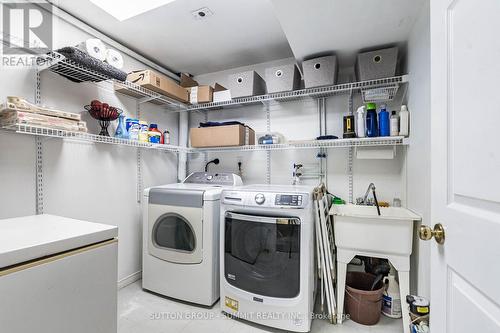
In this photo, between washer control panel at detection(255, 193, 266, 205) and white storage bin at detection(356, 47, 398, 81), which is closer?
washer control panel at detection(255, 193, 266, 205)

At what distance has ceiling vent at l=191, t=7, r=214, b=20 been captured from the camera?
6.03 feet

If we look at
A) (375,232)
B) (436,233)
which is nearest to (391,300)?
(375,232)

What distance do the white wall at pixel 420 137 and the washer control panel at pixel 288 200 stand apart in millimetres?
797

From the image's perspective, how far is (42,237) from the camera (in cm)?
93

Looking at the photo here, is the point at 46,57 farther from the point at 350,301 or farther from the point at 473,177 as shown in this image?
the point at 350,301

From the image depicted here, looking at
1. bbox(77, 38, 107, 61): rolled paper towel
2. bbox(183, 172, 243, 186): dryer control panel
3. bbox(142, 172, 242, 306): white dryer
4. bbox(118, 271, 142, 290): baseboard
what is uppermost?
bbox(77, 38, 107, 61): rolled paper towel

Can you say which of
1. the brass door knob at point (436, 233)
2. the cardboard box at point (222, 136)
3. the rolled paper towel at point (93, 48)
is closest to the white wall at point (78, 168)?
the rolled paper towel at point (93, 48)

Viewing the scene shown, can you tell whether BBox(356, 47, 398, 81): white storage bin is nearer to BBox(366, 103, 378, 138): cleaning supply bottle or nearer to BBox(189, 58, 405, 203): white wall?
BBox(366, 103, 378, 138): cleaning supply bottle

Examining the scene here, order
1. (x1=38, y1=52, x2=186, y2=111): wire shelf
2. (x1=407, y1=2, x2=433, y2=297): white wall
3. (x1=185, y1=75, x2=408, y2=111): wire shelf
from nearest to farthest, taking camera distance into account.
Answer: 1. (x1=407, y1=2, x2=433, y2=297): white wall
2. (x1=38, y1=52, x2=186, y2=111): wire shelf
3. (x1=185, y1=75, x2=408, y2=111): wire shelf

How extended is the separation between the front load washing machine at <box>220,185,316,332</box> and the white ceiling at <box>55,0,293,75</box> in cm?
147

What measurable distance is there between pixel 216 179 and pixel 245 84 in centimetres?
107

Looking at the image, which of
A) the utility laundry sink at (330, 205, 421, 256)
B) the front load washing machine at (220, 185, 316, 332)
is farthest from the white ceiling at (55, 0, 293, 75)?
the utility laundry sink at (330, 205, 421, 256)

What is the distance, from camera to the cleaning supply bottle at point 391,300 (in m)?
1.80

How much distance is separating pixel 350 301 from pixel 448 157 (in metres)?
1.54
